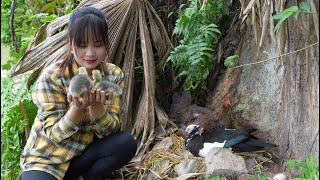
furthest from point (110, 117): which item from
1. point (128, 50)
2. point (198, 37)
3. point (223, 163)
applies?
point (128, 50)

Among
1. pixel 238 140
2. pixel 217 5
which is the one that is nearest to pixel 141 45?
pixel 217 5

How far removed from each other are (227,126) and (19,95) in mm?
1739

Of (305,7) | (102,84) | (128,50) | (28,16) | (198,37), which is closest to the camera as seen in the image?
(305,7)

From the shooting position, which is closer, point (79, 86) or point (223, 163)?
point (79, 86)

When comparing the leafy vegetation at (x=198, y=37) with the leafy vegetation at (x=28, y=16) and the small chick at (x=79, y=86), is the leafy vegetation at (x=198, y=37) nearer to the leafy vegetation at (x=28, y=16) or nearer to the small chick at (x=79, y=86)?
the small chick at (x=79, y=86)

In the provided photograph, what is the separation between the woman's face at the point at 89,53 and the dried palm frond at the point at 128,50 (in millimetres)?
771

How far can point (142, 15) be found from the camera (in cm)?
363

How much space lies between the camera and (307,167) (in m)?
2.41

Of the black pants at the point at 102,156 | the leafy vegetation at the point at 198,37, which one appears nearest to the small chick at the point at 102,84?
the black pants at the point at 102,156

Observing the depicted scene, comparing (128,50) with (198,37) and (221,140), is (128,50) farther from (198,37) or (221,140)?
(221,140)

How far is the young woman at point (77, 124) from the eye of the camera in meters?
2.56

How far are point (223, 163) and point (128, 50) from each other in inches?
49.1

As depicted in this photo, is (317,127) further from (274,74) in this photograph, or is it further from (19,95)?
(19,95)

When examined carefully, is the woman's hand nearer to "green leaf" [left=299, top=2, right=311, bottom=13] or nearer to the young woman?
the young woman
